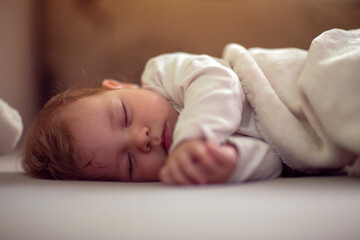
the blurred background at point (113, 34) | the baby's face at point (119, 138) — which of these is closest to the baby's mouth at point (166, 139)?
the baby's face at point (119, 138)

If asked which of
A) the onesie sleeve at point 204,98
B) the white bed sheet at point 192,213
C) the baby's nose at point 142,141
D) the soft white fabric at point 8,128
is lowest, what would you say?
the soft white fabric at point 8,128

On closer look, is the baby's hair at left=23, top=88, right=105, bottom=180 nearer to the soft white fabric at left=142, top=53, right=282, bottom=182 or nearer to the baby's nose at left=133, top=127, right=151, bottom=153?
the baby's nose at left=133, top=127, right=151, bottom=153

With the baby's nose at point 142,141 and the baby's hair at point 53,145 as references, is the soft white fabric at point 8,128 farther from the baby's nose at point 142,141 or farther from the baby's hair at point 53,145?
the baby's nose at point 142,141

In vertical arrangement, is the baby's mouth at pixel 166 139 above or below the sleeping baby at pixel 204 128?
below

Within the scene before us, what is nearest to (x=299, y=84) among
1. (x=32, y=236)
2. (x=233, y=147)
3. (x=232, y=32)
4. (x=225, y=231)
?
(x=233, y=147)

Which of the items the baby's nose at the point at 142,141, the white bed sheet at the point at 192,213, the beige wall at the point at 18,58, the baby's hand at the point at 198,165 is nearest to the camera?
the white bed sheet at the point at 192,213

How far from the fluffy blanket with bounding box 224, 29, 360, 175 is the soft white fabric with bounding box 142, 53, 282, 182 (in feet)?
0.12

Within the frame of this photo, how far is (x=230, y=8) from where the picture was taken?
4.52 feet

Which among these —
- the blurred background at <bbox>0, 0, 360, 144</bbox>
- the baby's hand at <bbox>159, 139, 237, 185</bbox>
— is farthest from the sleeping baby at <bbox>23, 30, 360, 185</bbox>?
the blurred background at <bbox>0, 0, 360, 144</bbox>

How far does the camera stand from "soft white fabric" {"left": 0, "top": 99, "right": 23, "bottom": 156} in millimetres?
748

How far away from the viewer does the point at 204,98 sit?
0.59 m

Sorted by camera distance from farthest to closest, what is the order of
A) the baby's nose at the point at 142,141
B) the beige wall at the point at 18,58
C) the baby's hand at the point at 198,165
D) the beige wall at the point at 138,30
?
1. the beige wall at the point at 138,30
2. the beige wall at the point at 18,58
3. the baby's nose at the point at 142,141
4. the baby's hand at the point at 198,165

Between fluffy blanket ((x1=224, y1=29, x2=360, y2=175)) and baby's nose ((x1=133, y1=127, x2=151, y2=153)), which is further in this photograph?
baby's nose ((x1=133, y1=127, x2=151, y2=153))

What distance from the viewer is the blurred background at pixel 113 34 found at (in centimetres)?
133
